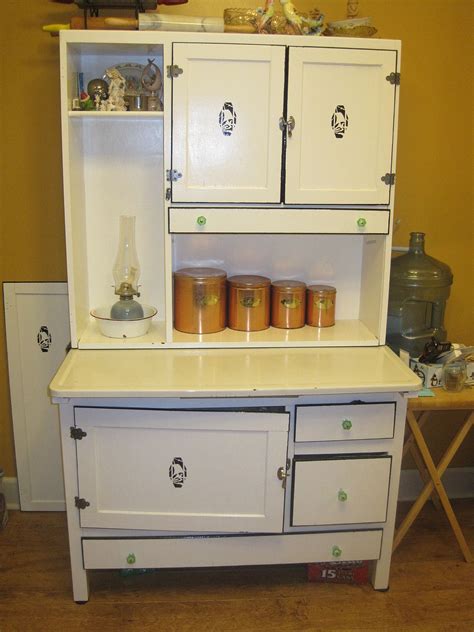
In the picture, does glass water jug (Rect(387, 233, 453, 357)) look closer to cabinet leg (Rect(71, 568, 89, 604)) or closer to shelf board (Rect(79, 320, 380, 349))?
shelf board (Rect(79, 320, 380, 349))

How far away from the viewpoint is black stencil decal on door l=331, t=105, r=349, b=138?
222cm

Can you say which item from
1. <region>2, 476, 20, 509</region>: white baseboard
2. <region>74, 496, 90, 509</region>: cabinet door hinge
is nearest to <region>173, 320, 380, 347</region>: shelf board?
<region>74, 496, 90, 509</region>: cabinet door hinge

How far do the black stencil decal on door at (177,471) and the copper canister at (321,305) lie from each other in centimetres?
82

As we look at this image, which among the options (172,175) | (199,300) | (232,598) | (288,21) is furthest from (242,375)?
(288,21)

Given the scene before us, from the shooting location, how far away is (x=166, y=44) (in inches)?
84.2

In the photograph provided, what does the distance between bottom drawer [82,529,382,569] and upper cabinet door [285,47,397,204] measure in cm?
121

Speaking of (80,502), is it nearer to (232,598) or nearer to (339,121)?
(232,598)

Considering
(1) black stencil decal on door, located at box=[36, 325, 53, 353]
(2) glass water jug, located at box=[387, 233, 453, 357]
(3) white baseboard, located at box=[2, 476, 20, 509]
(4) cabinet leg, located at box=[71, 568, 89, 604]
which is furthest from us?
(3) white baseboard, located at box=[2, 476, 20, 509]

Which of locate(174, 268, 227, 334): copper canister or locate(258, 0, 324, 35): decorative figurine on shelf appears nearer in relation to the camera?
locate(258, 0, 324, 35): decorative figurine on shelf

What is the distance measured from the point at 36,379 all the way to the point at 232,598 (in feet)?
4.01

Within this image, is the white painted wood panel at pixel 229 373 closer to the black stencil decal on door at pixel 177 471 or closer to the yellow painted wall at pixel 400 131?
Result: the black stencil decal on door at pixel 177 471

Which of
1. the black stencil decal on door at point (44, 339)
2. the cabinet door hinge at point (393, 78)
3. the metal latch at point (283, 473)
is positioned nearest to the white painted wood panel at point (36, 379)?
the black stencil decal on door at point (44, 339)

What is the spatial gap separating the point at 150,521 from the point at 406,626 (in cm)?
97

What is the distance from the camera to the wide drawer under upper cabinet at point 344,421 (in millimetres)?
2123
